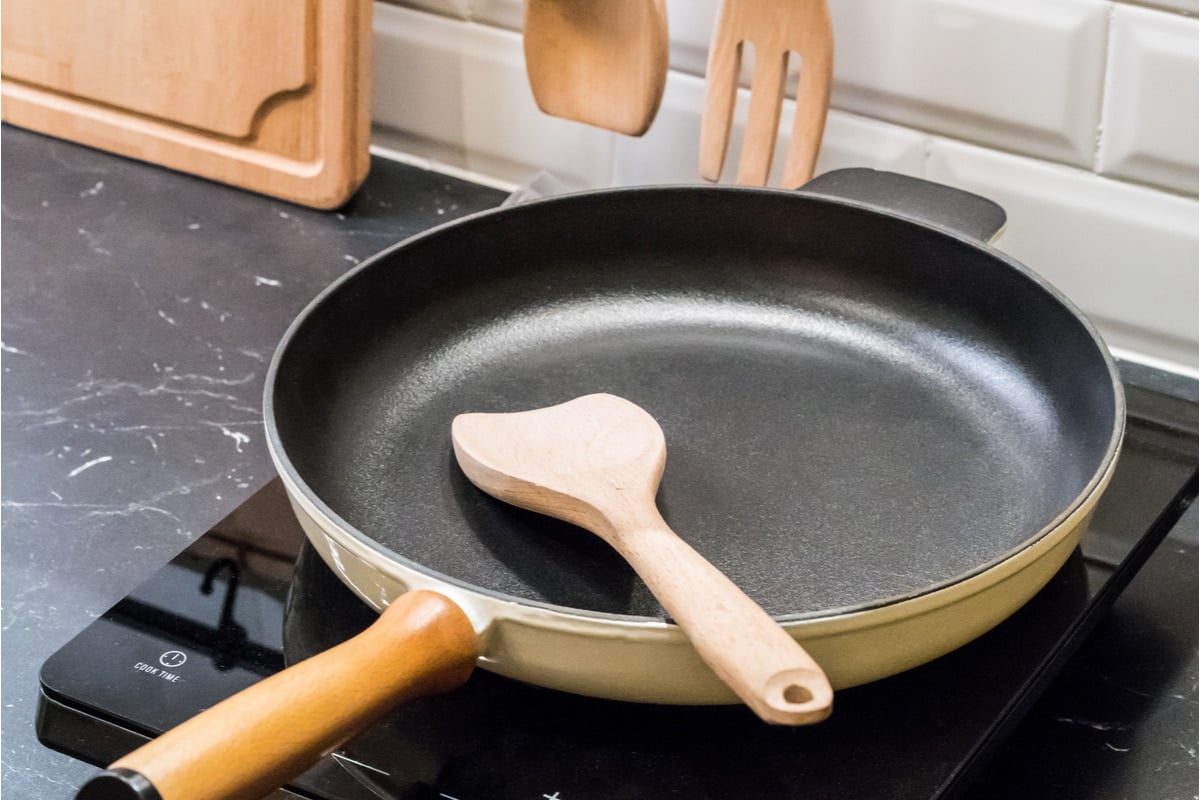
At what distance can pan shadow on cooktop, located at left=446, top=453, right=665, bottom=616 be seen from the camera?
0.51m

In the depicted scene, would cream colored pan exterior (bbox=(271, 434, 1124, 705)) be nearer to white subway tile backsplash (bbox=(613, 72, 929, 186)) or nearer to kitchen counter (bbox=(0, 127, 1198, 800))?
kitchen counter (bbox=(0, 127, 1198, 800))

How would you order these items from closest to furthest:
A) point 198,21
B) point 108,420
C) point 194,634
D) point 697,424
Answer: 1. point 194,634
2. point 697,424
3. point 108,420
4. point 198,21

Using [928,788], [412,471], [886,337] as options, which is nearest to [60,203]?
[412,471]

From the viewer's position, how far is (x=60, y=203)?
0.95 m

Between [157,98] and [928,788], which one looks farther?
[157,98]

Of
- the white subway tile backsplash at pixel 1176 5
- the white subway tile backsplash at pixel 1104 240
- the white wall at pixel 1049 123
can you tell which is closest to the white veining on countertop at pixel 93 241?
the white wall at pixel 1049 123

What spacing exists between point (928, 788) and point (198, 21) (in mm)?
719

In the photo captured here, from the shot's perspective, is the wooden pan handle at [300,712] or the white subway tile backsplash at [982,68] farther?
the white subway tile backsplash at [982,68]

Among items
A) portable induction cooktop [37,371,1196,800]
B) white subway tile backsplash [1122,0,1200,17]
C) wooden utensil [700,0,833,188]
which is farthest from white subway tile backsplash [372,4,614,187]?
portable induction cooktop [37,371,1196,800]

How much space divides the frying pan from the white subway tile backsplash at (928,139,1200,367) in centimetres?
9

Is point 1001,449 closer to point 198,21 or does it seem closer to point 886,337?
point 886,337

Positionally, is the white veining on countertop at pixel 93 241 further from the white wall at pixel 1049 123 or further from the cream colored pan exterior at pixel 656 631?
the cream colored pan exterior at pixel 656 631

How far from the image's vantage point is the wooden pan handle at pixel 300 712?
35 cm

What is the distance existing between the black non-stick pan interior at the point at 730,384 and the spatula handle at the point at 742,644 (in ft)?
0.29
